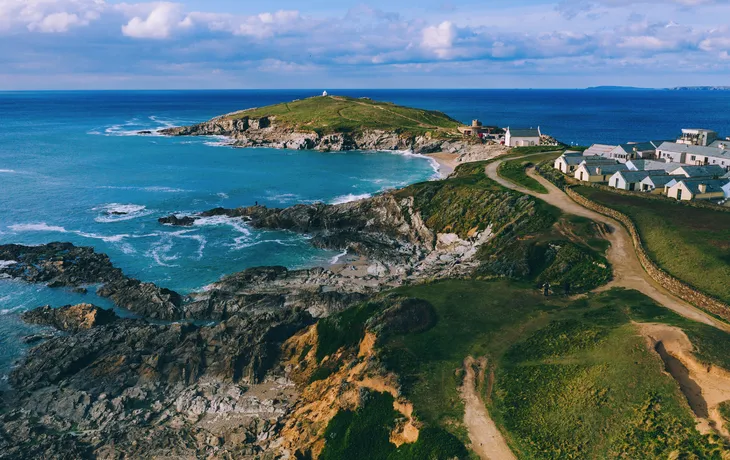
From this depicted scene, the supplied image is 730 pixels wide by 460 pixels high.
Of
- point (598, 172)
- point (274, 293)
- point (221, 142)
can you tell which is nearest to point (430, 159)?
point (598, 172)

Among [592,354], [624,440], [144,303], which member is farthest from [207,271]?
[624,440]

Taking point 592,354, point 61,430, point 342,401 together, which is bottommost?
point 61,430

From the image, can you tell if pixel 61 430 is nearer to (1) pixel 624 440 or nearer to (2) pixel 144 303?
(2) pixel 144 303

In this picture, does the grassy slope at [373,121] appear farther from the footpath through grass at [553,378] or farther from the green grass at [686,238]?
the footpath through grass at [553,378]

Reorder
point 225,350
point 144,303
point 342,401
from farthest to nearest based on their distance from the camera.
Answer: point 144,303 → point 225,350 → point 342,401

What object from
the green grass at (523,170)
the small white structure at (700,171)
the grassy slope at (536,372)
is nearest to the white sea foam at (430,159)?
the green grass at (523,170)

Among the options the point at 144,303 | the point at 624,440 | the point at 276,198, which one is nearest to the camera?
the point at 624,440
